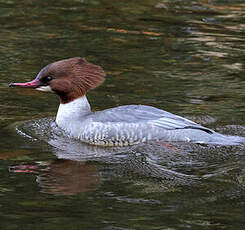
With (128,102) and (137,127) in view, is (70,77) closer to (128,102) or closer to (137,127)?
(137,127)

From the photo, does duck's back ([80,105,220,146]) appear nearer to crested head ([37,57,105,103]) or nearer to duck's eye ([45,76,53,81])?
crested head ([37,57,105,103])

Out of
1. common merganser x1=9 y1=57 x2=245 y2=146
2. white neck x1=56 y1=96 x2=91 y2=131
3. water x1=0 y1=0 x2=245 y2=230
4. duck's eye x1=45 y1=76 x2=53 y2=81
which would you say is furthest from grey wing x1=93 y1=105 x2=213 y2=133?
duck's eye x1=45 y1=76 x2=53 y2=81

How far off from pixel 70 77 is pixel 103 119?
717 millimetres

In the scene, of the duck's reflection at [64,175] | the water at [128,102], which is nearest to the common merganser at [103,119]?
the water at [128,102]

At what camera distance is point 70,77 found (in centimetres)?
756

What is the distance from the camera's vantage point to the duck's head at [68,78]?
Result: 24.4 feet

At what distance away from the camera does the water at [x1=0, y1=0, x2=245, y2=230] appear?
5.23 metres

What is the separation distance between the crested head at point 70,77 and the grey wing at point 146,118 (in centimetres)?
58

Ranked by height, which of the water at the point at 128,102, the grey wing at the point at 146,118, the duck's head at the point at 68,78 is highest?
the duck's head at the point at 68,78

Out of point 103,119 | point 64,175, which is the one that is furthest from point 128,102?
point 64,175

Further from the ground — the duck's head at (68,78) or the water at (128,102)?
the duck's head at (68,78)

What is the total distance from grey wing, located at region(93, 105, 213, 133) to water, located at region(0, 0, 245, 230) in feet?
0.78

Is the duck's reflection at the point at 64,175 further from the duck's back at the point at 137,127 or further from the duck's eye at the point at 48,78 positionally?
the duck's eye at the point at 48,78

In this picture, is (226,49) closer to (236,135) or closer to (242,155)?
(236,135)
